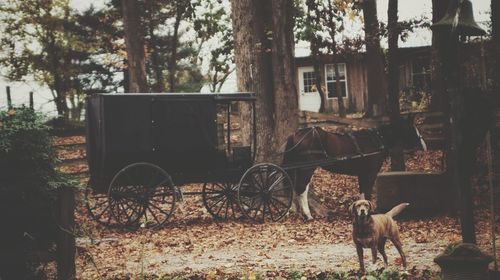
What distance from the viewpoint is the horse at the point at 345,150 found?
43.4 ft

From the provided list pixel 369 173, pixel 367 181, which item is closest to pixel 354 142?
pixel 369 173

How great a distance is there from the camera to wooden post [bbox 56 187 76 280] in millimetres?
7047

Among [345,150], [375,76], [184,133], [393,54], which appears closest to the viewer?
[184,133]

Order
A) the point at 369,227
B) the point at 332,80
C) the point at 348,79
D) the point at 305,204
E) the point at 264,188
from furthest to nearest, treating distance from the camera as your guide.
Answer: the point at 332,80
the point at 348,79
the point at 305,204
the point at 264,188
the point at 369,227

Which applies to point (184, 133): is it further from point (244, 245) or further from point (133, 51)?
point (133, 51)

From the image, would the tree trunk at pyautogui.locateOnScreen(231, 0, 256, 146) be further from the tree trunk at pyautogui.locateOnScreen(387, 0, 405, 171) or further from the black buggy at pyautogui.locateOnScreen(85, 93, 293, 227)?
the tree trunk at pyautogui.locateOnScreen(387, 0, 405, 171)

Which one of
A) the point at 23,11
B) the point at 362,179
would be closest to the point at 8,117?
the point at 362,179

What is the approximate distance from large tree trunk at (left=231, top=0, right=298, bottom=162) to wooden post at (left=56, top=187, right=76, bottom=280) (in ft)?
23.7

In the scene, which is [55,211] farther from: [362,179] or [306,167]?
[362,179]

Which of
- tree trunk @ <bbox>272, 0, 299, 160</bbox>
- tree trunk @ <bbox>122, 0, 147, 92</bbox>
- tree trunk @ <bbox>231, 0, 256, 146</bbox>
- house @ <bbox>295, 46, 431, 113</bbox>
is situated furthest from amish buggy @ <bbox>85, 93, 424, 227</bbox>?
house @ <bbox>295, 46, 431, 113</bbox>

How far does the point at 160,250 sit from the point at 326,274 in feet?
11.4

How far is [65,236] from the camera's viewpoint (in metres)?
7.07

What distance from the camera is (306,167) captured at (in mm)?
13133

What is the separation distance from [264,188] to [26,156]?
6.37 m
